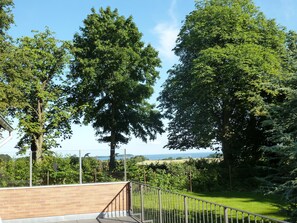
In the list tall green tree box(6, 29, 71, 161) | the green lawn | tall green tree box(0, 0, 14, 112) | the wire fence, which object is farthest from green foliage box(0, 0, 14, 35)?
the green lawn

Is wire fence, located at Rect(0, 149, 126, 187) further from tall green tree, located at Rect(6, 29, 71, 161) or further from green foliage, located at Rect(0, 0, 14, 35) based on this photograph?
green foliage, located at Rect(0, 0, 14, 35)

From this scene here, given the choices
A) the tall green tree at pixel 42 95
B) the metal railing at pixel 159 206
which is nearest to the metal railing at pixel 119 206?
the metal railing at pixel 159 206

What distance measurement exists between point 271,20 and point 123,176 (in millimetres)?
16196

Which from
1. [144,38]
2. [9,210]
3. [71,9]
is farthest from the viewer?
[144,38]

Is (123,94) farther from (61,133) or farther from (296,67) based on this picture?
(296,67)

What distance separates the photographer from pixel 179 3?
14664mm

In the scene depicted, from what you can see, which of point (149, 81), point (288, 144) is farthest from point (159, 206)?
point (149, 81)

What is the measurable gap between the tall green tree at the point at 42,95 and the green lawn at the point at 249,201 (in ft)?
42.7

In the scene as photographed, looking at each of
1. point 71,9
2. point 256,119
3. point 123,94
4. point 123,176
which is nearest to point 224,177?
point 256,119

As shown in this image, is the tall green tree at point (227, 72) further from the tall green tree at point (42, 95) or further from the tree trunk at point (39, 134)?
the tree trunk at point (39, 134)

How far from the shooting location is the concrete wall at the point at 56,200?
11016 millimetres

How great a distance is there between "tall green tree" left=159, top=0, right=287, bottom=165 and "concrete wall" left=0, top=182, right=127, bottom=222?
10.8 metres

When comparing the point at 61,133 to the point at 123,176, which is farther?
the point at 61,133

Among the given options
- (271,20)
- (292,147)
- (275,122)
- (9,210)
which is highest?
(271,20)
